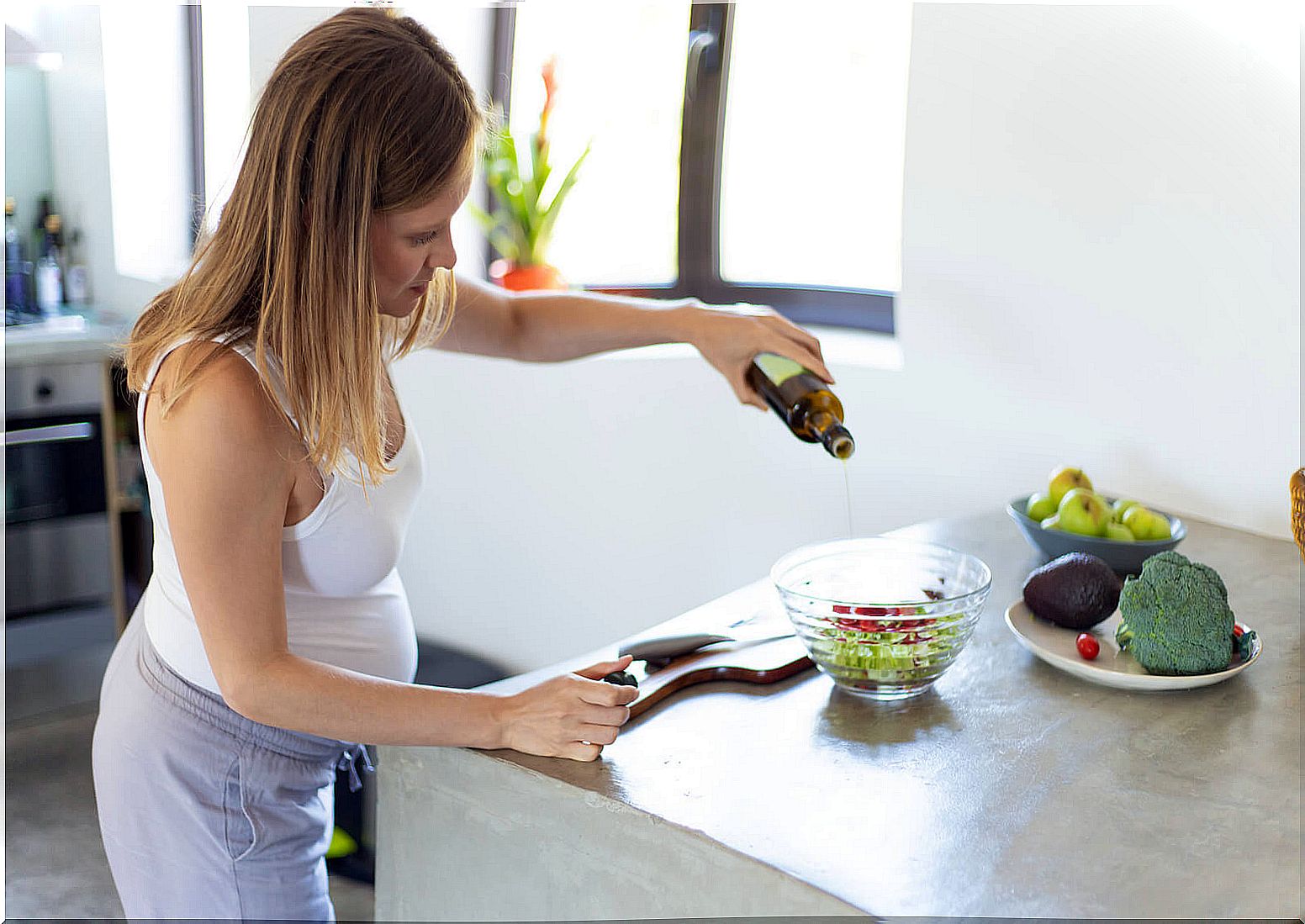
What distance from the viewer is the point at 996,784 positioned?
3.60 ft

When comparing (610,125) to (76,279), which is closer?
(610,125)

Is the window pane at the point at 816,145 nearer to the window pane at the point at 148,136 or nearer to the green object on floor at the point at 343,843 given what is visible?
the green object on floor at the point at 343,843

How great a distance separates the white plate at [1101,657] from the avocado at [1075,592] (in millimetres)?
19

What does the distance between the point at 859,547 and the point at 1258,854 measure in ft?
1.97

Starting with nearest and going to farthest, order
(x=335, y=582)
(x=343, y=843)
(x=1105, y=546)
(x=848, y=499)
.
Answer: (x=335, y=582)
(x=1105, y=546)
(x=848, y=499)
(x=343, y=843)

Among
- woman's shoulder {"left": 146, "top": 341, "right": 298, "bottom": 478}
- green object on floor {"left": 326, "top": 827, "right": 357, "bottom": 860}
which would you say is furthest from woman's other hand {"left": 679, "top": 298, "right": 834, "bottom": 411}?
green object on floor {"left": 326, "top": 827, "right": 357, "bottom": 860}

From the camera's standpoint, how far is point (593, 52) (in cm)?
304

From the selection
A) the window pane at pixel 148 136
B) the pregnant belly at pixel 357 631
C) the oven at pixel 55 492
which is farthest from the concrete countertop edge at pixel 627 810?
the window pane at pixel 148 136

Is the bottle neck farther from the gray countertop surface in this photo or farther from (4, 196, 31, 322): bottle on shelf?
(4, 196, 31, 322): bottle on shelf

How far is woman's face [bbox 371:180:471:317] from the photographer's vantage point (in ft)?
3.84

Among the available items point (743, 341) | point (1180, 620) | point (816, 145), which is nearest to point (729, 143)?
point (816, 145)

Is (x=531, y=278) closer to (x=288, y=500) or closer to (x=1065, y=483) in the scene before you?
(x=1065, y=483)

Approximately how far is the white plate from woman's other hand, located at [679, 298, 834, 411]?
374mm

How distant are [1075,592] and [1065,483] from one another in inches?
16.8
